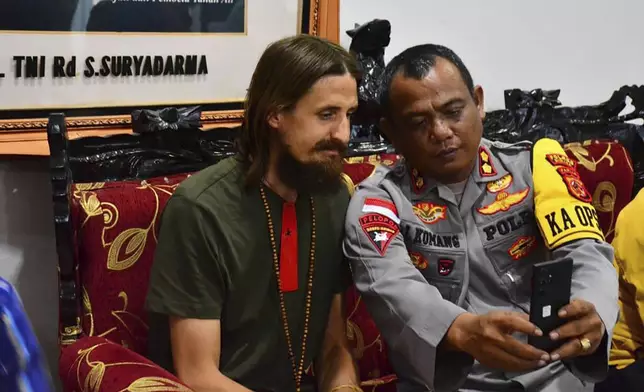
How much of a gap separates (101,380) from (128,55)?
737 millimetres

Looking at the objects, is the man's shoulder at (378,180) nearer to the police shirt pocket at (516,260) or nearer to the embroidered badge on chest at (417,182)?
the embroidered badge on chest at (417,182)

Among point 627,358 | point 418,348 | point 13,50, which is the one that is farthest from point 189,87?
point 627,358

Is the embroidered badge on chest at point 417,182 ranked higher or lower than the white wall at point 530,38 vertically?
lower

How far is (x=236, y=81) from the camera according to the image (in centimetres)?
181

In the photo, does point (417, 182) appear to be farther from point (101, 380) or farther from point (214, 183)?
point (101, 380)

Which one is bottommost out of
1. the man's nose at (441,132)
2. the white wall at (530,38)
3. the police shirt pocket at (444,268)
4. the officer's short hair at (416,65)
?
the police shirt pocket at (444,268)

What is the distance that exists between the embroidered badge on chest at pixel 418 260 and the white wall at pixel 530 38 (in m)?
0.70

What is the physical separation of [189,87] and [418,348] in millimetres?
854

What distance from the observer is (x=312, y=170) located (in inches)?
52.5

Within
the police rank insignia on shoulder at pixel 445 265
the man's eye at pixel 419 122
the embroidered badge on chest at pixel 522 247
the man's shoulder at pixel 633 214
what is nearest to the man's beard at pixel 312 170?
the man's eye at pixel 419 122

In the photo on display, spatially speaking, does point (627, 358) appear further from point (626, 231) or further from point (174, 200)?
point (174, 200)

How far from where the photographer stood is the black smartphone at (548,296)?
112 cm

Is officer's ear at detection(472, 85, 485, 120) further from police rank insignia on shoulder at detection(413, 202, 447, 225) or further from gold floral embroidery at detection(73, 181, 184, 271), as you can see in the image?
gold floral embroidery at detection(73, 181, 184, 271)

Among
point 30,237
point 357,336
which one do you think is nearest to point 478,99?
point 357,336
